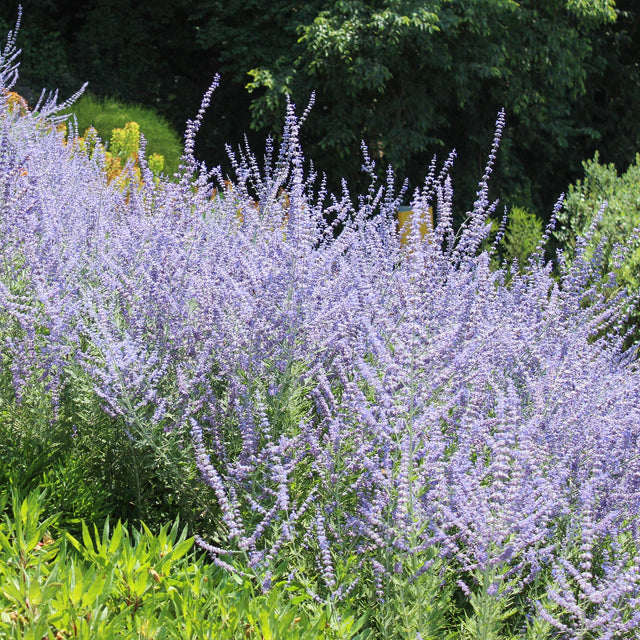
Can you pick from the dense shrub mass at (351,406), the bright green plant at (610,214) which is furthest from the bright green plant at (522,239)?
the dense shrub mass at (351,406)

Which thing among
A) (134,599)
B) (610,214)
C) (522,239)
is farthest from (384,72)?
(134,599)

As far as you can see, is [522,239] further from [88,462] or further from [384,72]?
[88,462]

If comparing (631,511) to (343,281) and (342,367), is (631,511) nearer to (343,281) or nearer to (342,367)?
(342,367)

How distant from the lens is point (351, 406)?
2629 millimetres

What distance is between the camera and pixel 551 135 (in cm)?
1389

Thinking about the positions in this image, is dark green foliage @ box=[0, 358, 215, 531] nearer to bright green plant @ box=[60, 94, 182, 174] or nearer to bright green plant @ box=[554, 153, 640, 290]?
bright green plant @ box=[554, 153, 640, 290]

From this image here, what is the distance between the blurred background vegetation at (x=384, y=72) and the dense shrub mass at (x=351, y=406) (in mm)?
7882

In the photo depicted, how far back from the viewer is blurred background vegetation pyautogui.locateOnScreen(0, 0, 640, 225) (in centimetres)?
1104

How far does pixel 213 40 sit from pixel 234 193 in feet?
30.3

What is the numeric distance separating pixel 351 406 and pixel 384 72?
29.8 ft

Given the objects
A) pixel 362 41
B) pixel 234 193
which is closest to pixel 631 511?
pixel 234 193

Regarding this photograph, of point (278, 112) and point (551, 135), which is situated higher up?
point (551, 135)

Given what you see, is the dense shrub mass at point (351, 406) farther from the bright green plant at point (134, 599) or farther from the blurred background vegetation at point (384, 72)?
the blurred background vegetation at point (384, 72)

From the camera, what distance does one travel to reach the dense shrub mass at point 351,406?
227 cm
